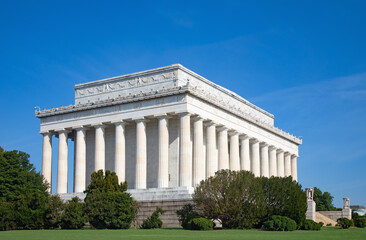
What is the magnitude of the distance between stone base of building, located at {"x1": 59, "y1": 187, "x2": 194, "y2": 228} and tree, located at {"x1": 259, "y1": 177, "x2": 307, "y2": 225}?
26.0 feet

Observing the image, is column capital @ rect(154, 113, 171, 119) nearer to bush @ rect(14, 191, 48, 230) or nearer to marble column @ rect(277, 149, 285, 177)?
bush @ rect(14, 191, 48, 230)

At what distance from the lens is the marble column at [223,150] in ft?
254

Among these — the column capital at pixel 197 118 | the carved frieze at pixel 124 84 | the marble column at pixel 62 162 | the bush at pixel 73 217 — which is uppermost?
the carved frieze at pixel 124 84

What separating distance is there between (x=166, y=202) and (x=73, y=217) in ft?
34.3

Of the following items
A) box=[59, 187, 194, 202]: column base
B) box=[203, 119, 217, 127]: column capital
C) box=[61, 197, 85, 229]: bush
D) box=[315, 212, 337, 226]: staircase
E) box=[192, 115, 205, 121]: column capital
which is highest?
box=[192, 115, 205, 121]: column capital

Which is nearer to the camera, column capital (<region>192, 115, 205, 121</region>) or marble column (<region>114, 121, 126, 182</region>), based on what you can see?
column capital (<region>192, 115, 205, 121</region>)

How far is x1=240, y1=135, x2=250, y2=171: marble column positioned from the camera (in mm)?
84000

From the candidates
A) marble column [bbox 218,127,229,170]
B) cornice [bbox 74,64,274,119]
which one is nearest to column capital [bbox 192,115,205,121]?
marble column [bbox 218,127,229,170]

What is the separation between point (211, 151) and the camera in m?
74.9

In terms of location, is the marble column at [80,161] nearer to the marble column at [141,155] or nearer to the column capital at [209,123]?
the marble column at [141,155]

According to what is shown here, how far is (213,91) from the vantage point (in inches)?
3287

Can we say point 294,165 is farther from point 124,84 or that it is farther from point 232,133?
point 124,84

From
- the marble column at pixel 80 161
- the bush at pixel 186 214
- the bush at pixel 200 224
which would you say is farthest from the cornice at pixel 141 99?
the bush at pixel 200 224

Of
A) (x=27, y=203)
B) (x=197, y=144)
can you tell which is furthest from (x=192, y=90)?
(x=27, y=203)
